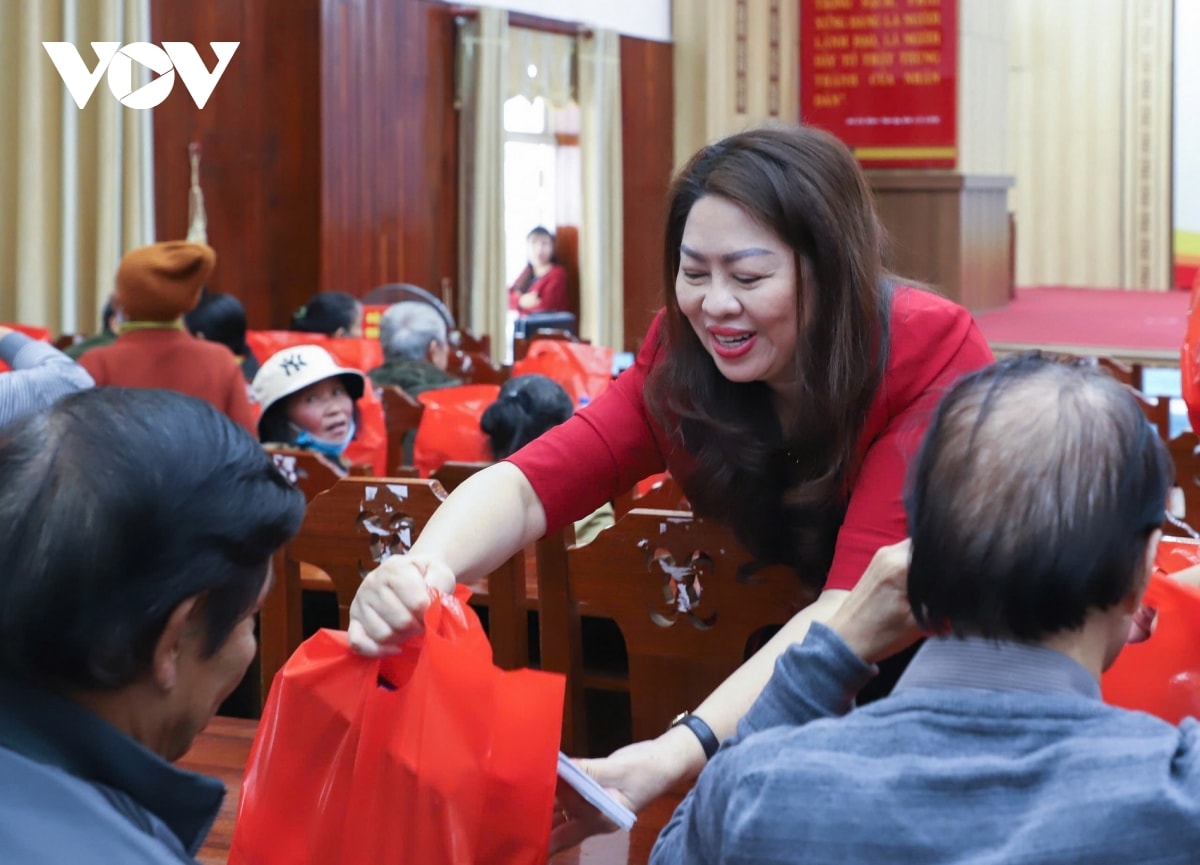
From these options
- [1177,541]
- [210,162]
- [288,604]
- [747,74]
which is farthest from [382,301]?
[1177,541]

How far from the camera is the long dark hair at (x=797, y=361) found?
160cm

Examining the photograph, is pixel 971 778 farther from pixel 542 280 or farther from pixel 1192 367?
pixel 542 280

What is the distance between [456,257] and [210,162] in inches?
77.9

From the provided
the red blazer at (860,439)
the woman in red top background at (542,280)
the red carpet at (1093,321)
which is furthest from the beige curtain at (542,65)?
the red blazer at (860,439)

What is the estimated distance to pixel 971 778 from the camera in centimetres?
92

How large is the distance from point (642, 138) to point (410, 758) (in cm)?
1116

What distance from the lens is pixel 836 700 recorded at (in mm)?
1142

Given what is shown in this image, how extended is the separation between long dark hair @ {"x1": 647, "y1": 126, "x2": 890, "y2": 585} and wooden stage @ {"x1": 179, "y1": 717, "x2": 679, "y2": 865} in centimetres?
Result: 34

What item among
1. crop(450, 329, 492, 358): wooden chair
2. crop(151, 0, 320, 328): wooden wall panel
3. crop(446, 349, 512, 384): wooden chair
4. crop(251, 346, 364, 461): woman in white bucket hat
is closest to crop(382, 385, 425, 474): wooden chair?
crop(251, 346, 364, 461): woman in white bucket hat

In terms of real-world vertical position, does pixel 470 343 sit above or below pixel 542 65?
below

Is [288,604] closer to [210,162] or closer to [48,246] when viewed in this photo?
[48,246]

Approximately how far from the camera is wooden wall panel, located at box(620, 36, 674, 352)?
472 inches

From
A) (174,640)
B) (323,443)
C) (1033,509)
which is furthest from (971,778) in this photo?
(323,443)

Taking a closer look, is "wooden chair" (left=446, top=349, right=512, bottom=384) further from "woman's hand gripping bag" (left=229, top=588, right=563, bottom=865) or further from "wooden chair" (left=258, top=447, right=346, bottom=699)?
"woman's hand gripping bag" (left=229, top=588, right=563, bottom=865)
